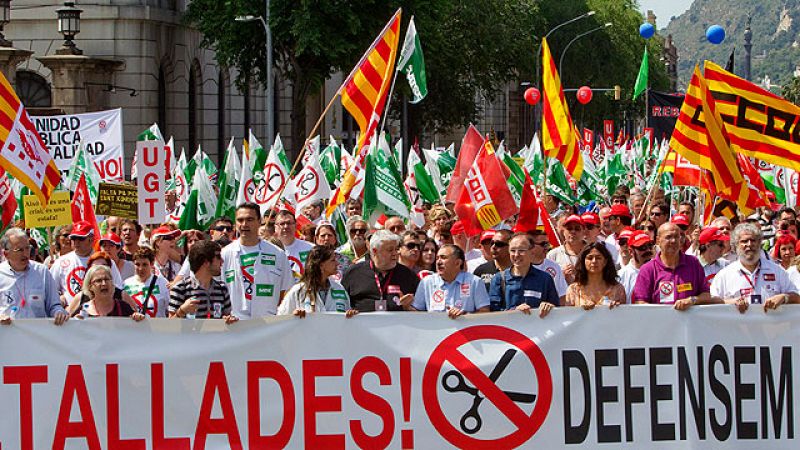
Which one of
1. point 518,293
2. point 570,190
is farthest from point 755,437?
point 570,190

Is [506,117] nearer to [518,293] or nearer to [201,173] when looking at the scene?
[201,173]

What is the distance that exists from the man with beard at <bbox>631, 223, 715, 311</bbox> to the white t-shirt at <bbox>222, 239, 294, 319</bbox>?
2.42 meters

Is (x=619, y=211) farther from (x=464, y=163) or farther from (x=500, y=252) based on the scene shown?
(x=500, y=252)

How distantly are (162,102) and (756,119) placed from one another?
89.3 ft

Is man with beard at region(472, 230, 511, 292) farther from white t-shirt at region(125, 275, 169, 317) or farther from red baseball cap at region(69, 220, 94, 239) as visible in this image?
red baseball cap at region(69, 220, 94, 239)

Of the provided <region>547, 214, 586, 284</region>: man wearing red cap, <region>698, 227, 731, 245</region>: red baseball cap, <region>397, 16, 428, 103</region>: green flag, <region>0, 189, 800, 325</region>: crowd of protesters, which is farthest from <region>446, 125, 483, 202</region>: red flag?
<region>698, 227, 731, 245</region>: red baseball cap

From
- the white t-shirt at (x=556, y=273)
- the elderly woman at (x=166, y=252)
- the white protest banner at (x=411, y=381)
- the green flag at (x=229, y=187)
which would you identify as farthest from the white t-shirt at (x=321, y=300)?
the green flag at (x=229, y=187)

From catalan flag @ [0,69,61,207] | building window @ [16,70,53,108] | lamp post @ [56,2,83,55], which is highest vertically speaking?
lamp post @ [56,2,83,55]

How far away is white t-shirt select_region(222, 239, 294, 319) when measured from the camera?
11250mm

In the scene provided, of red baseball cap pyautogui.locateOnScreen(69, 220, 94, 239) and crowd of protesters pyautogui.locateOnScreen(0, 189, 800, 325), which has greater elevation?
red baseball cap pyautogui.locateOnScreen(69, 220, 94, 239)

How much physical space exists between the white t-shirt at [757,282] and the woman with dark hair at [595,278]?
2.61ft

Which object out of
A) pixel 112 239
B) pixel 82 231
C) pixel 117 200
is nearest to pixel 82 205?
pixel 117 200

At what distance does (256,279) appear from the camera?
36.9 feet

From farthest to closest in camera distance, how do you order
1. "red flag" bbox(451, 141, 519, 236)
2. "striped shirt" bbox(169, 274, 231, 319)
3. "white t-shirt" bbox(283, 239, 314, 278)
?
"red flag" bbox(451, 141, 519, 236) → "white t-shirt" bbox(283, 239, 314, 278) → "striped shirt" bbox(169, 274, 231, 319)
